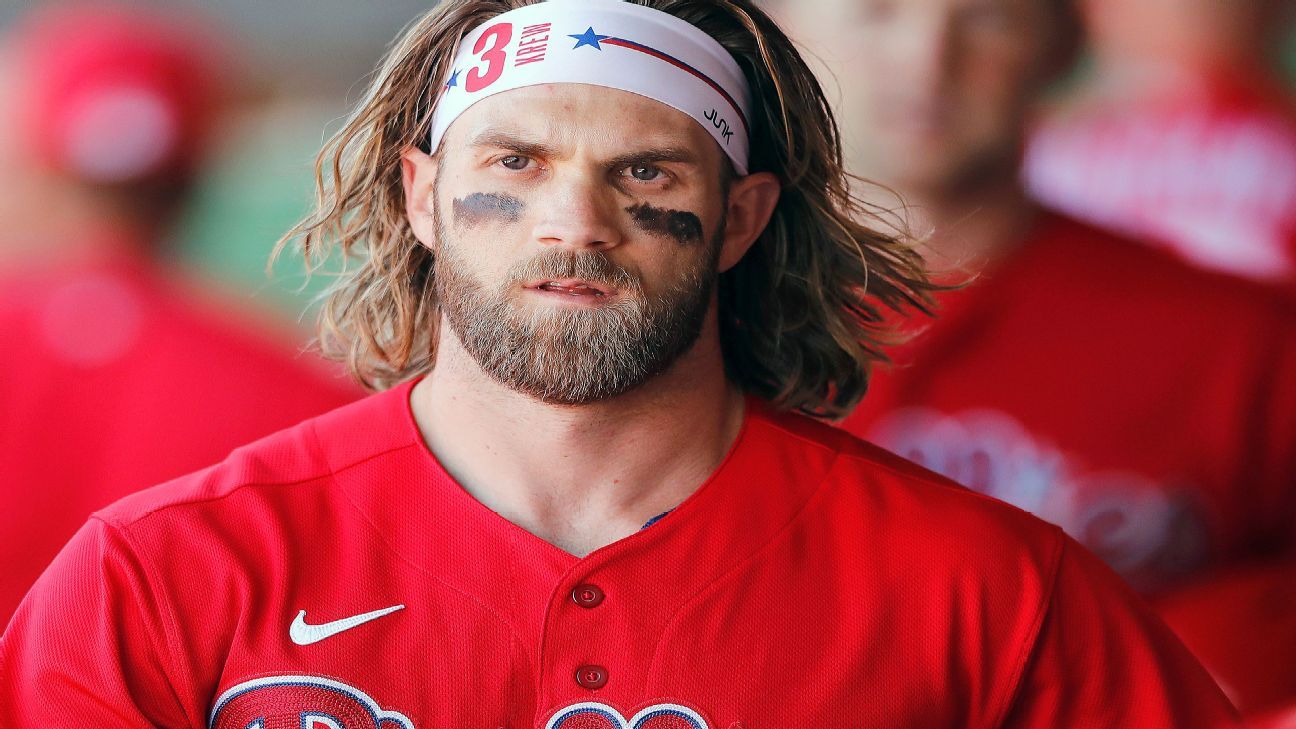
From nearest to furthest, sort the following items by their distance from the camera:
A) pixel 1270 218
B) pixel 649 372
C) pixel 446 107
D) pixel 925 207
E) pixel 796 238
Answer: pixel 649 372
pixel 446 107
pixel 796 238
pixel 925 207
pixel 1270 218

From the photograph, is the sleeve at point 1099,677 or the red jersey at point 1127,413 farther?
the red jersey at point 1127,413

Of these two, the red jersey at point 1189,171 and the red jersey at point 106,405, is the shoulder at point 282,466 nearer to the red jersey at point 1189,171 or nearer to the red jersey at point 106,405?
the red jersey at point 106,405

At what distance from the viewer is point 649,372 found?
2107 millimetres

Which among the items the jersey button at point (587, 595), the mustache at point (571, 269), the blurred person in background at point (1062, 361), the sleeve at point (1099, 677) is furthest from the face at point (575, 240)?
the blurred person in background at point (1062, 361)

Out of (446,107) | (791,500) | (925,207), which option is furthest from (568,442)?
(925,207)

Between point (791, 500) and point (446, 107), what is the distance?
2.26 ft

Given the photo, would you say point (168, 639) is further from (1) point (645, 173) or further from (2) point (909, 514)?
(2) point (909, 514)

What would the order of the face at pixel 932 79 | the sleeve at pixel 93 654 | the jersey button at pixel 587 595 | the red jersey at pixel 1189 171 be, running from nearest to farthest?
the sleeve at pixel 93 654 < the jersey button at pixel 587 595 < the face at pixel 932 79 < the red jersey at pixel 1189 171

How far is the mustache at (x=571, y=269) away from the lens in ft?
6.64

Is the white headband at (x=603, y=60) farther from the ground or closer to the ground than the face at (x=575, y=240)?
farther from the ground

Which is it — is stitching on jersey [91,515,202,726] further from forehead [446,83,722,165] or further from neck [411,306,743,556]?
forehead [446,83,722,165]

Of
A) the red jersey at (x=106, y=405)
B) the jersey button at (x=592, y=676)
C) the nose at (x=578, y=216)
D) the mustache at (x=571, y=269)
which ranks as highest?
the nose at (x=578, y=216)

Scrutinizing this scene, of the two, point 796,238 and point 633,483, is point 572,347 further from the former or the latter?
point 796,238

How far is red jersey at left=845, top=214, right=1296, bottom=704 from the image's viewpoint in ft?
10.4
